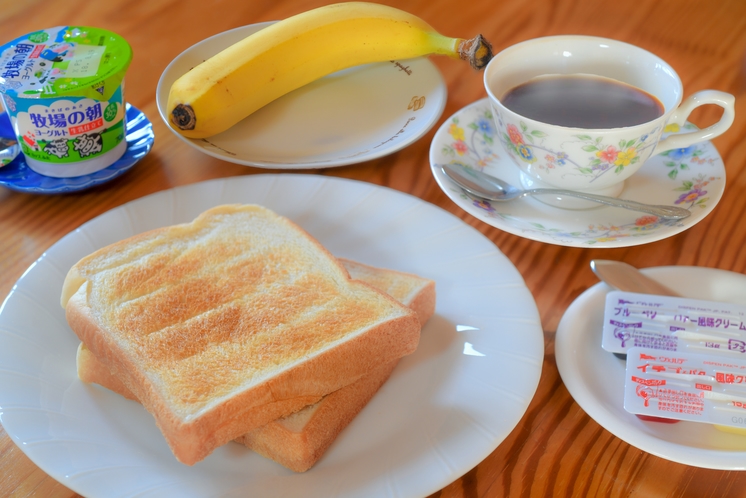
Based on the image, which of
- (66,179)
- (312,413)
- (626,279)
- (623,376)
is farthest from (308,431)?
(66,179)

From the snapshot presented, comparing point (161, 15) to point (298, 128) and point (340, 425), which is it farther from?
point (340, 425)

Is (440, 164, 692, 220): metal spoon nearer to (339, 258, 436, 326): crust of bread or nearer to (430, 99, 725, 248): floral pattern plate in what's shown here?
(430, 99, 725, 248): floral pattern plate

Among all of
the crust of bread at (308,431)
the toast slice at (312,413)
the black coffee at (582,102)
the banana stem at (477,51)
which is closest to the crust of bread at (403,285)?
the toast slice at (312,413)

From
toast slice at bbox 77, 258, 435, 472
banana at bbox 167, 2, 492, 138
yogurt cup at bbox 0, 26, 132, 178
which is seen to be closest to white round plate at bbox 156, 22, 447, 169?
banana at bbox 167, 2, 492, 138

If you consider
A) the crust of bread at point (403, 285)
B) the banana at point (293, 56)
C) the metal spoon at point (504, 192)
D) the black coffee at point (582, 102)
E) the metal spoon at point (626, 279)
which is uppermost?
the black coffee at point (582, 102)

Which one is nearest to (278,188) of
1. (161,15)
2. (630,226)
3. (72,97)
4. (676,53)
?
(72,97)

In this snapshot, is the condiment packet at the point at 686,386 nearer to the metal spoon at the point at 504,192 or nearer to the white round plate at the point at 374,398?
the white round plate at the point at 374,398
